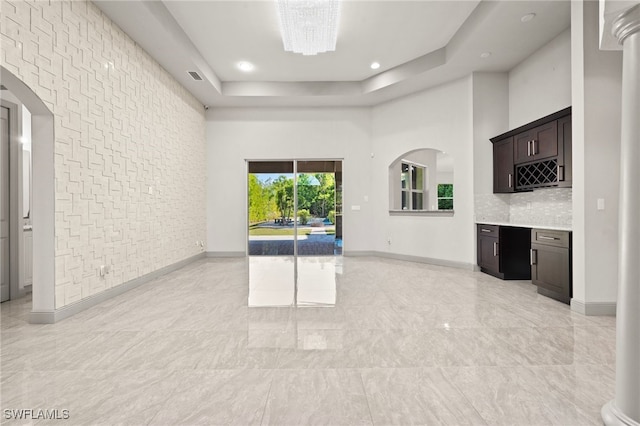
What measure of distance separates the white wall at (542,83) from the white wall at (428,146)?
0.74 m

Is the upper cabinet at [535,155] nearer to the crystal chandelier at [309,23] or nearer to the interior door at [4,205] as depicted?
the crystal chandelier at [309,23]

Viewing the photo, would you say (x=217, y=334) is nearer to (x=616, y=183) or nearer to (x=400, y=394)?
(x=400, y=394)

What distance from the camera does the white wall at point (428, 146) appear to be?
600 centimetres

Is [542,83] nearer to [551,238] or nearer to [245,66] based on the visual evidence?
[551,238]

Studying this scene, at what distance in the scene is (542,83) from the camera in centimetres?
500

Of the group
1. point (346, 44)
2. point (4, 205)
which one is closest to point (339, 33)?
point (346, 44)

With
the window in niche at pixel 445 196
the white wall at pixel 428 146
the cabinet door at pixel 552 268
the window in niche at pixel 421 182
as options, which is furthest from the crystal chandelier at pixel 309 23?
the cabinet door at pixel 552 268

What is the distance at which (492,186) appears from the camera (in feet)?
19.0

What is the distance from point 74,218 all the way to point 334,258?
16.2 ft

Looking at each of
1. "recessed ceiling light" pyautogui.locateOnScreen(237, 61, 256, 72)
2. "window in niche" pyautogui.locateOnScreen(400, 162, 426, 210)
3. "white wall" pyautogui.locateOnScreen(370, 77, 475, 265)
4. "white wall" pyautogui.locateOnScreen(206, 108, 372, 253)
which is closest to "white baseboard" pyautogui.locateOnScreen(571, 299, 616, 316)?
"white wall" pyautogui.locateOnScreen(370, 77, 475, 265)

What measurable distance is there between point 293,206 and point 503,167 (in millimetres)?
4459

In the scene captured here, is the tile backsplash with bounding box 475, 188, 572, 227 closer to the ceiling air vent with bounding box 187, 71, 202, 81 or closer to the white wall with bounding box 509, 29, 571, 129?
the white wall with bounding box 509, 29, 571, 129

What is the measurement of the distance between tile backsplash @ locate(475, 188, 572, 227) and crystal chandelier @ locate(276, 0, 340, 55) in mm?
3707

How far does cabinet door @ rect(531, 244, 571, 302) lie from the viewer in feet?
12.1
